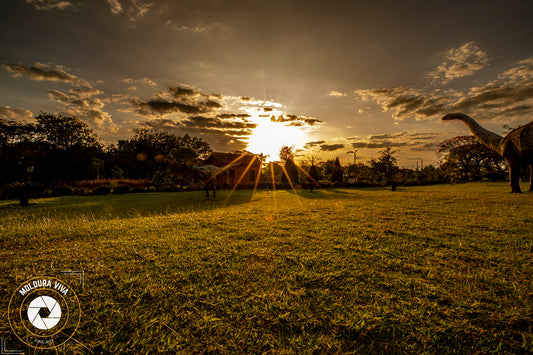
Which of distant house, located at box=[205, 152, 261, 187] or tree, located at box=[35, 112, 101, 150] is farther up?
tree, located at box=[35, 112, 101, 150]

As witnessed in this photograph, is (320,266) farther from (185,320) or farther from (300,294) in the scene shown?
(185,320)

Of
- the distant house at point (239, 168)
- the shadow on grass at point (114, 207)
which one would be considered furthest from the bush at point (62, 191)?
the distant house at point (239, 168)

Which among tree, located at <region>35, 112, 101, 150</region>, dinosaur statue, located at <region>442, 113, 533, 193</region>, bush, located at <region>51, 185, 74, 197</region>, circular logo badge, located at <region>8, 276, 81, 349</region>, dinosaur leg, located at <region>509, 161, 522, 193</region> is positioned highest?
tree, located at <region>35, 112, 101, 150</region>

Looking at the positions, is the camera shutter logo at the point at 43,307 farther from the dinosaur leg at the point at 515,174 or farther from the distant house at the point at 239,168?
the distant house at the point at 239,168

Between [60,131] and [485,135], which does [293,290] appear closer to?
[485,135]

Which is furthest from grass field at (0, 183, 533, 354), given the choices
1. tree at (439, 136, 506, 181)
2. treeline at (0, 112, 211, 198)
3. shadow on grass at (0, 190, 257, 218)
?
tree at (439, 136, 506, 181)

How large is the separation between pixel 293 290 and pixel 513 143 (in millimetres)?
12842

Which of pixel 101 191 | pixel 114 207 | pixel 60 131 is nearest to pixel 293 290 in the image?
pixel 114 207

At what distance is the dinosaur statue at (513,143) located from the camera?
825 centimetres

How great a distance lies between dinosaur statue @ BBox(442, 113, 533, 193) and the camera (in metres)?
8.25

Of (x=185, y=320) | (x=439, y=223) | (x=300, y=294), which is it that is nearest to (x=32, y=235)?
(x=185, y=320)

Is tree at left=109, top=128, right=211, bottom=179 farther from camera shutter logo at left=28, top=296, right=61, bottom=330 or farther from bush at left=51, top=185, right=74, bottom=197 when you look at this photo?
camera shutter logo at left=28, top=296, right=61, bottom=330

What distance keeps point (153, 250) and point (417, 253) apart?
11.7 feet

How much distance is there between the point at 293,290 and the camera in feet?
5.88
